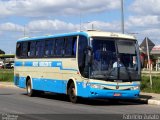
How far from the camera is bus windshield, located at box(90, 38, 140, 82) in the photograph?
20094mm

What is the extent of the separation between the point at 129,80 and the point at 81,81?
6.60 feet

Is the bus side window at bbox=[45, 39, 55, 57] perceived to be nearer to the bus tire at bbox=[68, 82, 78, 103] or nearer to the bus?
the bus

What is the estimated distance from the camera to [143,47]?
88.5 ft

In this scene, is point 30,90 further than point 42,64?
Yes

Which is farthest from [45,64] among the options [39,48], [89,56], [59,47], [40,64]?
[89,56]

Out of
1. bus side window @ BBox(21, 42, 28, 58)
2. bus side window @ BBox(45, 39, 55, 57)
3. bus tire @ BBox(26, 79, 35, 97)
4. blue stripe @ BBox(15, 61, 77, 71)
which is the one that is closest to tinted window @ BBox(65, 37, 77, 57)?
blue stripe @ BBox(15, 61, 77, 71)

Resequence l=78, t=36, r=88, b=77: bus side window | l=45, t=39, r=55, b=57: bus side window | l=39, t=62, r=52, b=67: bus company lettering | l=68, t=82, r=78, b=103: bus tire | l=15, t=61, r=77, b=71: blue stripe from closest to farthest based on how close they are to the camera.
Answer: l=78, t=36, r=88, b=77: bus side window < l=68, t=82, r=78, b=103: bus tire < l=15, t=61, r=77, b=71: blue stripe < l=45, t=39, r=55, b=57: bus side window < l=39, t=62, r=52, b=67: bus company lettering

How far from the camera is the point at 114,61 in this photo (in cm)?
2023

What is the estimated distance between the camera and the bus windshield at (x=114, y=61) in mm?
20094

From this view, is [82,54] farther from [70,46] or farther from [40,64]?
[40,64]

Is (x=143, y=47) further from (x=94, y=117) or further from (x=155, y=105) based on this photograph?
(x=94, y=117)

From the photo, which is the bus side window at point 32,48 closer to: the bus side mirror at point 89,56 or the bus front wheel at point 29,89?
the bus front wheel at point 29,89

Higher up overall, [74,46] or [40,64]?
[74,46]

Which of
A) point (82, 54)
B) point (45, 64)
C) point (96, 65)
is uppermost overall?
point (82, 54)
